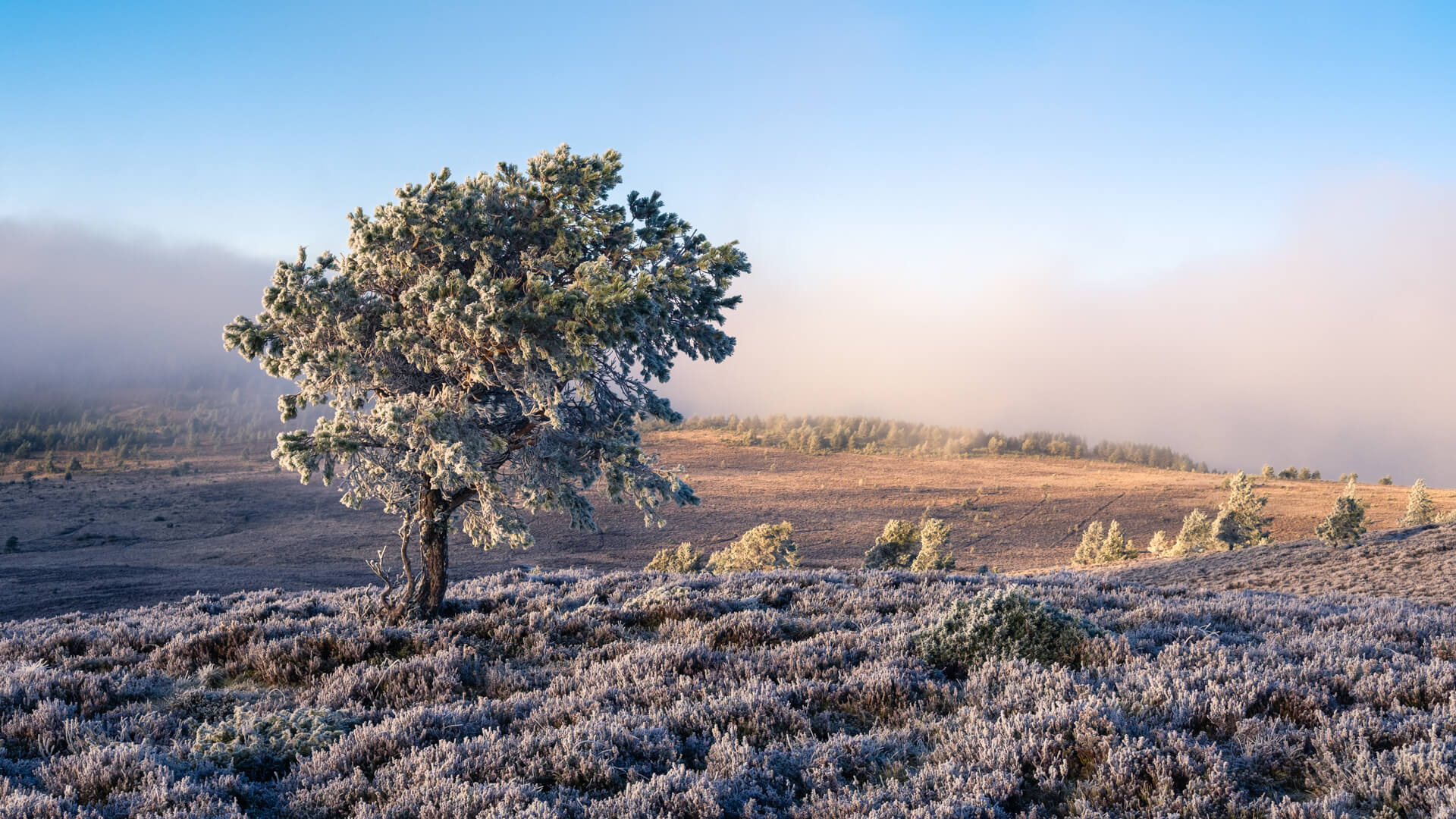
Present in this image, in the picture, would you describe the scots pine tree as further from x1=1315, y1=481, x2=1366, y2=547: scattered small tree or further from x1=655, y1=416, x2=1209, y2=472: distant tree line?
x1=655, y1=416, x2=1209, y2=472: distant tree line

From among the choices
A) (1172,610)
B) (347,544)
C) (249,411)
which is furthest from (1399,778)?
(249,411)

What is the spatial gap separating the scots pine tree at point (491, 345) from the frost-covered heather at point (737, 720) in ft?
8.30

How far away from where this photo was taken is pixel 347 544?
60.6m

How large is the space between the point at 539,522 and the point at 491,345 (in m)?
64.7

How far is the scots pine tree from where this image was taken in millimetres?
10672

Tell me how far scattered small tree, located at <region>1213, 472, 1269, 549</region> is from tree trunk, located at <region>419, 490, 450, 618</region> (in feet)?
182

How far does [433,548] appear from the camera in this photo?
12.5 meters

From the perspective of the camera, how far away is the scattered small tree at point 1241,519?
52.4 meters

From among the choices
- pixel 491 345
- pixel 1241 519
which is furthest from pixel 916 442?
pixel 491 345

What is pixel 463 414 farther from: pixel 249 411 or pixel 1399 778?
pixel 249 411

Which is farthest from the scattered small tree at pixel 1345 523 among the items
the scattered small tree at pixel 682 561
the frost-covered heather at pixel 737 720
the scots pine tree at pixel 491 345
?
the scots pine tree at pixel 491 345

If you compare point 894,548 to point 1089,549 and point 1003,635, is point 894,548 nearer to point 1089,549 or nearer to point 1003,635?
point 1089,549

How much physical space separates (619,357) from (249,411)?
585 feet

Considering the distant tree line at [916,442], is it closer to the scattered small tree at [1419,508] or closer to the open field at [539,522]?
the open field at [539,522]
